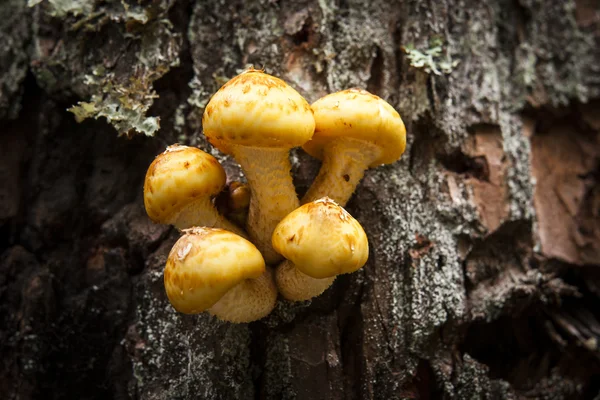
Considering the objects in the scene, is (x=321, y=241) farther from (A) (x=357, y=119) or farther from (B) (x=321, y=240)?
(A) (x=357, y=119)

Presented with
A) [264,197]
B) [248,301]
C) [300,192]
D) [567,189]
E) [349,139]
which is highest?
[349,139]

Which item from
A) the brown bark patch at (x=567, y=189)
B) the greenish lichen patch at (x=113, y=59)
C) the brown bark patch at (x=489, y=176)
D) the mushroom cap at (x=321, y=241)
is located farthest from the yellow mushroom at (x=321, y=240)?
the brown bark patch at (x=567, y=189)

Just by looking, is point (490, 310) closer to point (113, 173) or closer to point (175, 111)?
point (175, 111)

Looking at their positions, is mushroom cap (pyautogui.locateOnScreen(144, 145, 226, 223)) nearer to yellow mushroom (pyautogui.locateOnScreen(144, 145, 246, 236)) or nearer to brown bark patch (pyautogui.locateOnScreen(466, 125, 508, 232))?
yellow mushroom (pyautogui.locateOnScreen(144, 145, 246, 236))

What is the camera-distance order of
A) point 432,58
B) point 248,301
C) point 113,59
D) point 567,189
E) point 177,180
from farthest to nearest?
point 567,189, point 432,58, point 113,59, point 248,301, point 177,180

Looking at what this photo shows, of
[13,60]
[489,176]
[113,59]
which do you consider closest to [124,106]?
[113,59]

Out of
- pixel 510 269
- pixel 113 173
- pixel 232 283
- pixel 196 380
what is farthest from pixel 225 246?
A: pixel 510 269

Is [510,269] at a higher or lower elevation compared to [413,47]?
lower

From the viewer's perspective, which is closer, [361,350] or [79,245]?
[361,350]
